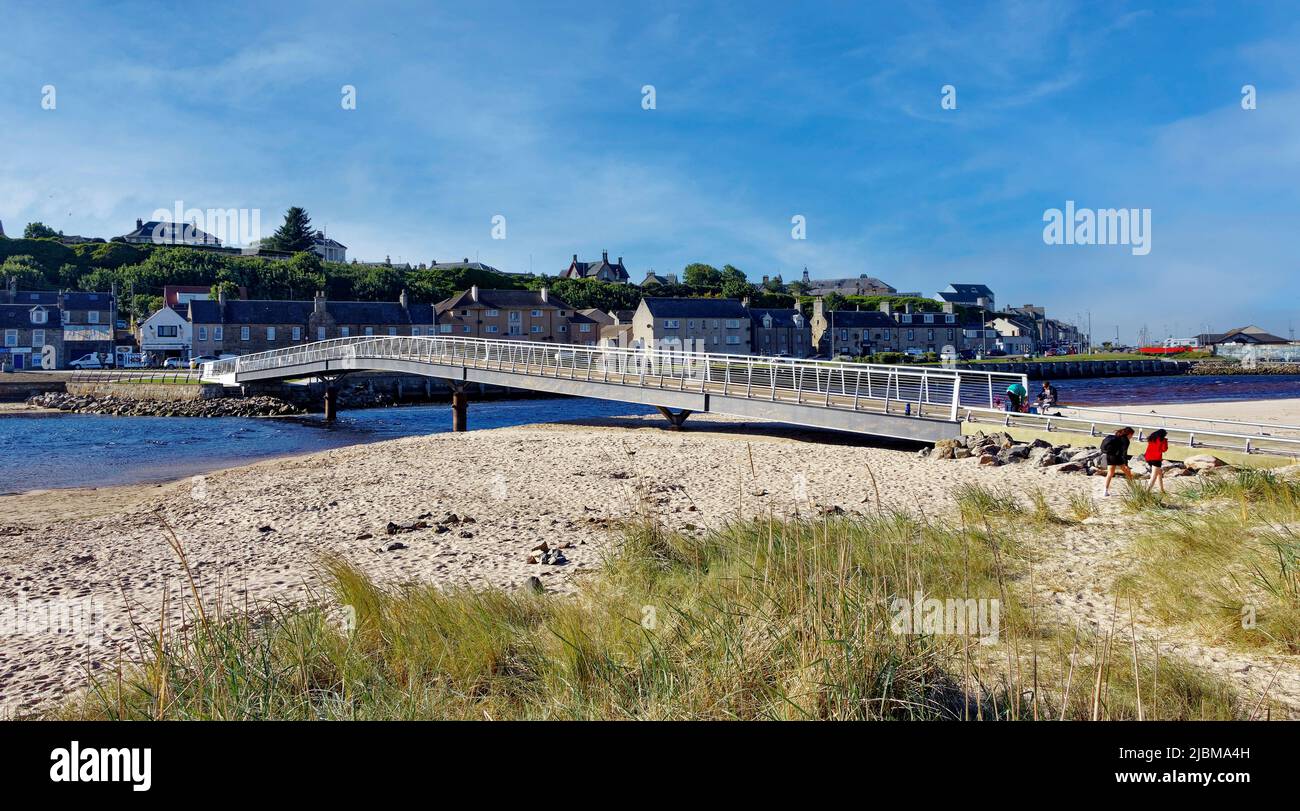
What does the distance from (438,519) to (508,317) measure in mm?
66325

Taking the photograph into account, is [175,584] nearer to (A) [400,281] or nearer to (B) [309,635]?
(B) [309,635]

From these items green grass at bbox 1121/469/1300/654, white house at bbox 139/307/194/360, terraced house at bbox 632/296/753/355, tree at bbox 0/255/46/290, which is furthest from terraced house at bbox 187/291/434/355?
green grass at bbox 1121/469/1300/654

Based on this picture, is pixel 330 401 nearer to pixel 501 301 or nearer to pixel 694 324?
pixel 501 301

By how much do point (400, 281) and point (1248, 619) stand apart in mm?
91619

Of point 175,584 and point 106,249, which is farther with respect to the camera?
point 106,249

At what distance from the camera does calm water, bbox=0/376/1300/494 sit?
21.1 metres

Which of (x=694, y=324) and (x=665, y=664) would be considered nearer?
(x=665, y=664)

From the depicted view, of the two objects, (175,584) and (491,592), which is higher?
(491,592)

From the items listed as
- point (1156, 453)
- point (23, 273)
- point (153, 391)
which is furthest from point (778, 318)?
point (23, 273)

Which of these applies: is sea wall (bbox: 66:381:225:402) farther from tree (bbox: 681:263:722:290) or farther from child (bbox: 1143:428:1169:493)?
tree (bbox: 681:263:722:290)

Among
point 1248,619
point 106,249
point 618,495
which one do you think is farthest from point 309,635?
point 106,249

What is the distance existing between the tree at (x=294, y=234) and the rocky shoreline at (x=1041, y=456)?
380 ft

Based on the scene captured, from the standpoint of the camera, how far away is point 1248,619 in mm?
5148

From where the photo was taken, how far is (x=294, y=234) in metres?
113
